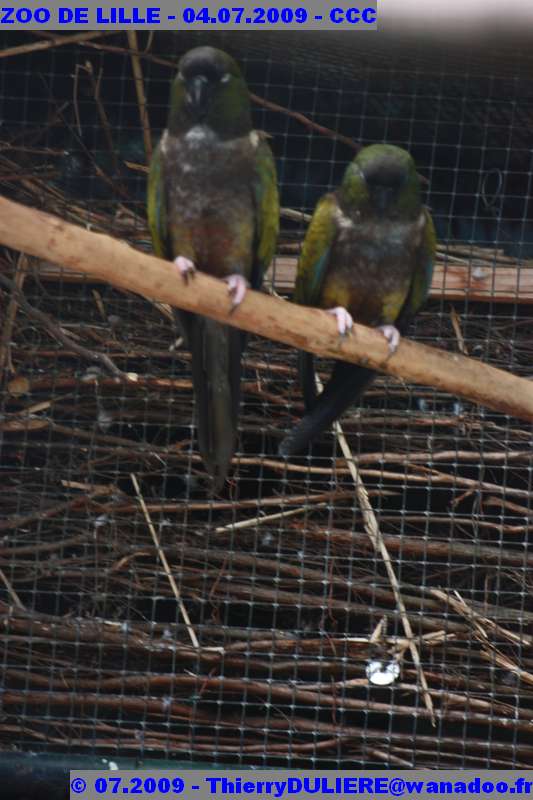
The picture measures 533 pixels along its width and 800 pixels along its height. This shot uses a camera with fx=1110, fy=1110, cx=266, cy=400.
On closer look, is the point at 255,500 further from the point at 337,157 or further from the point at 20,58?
the point at 20,58

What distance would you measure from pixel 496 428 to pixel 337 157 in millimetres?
944

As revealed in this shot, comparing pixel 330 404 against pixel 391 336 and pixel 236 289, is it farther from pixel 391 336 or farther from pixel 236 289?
pixel 236 289

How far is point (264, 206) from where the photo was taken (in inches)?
99.3

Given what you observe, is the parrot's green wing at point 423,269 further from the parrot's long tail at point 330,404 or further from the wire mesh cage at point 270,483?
the wire mesh cage at point 270,483

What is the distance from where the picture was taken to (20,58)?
10.8 feet

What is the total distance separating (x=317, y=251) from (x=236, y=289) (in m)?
0.40

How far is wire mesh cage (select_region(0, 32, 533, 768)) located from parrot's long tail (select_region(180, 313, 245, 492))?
56 centimetres

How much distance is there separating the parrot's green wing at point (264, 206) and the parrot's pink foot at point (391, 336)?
33cm

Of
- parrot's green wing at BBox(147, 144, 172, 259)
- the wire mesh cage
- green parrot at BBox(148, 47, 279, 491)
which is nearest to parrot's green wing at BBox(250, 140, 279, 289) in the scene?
green parrot at BBox(148, 47, 279, 491)

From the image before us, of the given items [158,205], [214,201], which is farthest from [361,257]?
[158,205]

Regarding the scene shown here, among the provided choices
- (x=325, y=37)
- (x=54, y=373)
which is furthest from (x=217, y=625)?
(x=325, y=37)

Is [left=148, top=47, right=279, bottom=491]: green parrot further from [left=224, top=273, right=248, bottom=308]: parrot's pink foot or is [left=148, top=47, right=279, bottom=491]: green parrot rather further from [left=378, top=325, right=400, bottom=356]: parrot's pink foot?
[left=378, top=325, right=400, bottom=356]: parrot's pink foot

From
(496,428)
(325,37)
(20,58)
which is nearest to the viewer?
(325,37)

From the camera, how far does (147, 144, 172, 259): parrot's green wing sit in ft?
8.28
